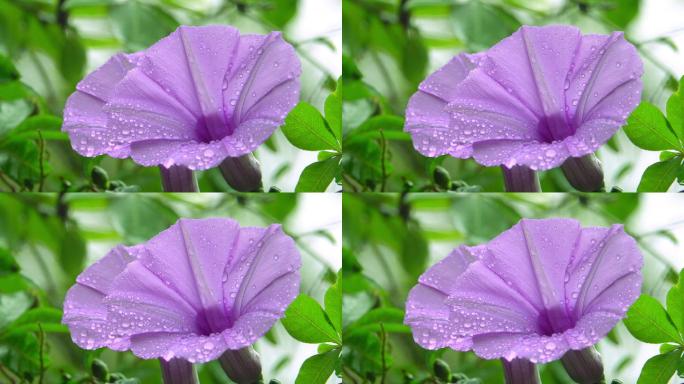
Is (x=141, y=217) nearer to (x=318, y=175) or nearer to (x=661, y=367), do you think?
(x=318, y=175)

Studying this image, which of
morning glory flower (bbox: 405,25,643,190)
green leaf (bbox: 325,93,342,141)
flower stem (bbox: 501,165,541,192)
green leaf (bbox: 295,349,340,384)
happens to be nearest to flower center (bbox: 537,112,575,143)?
morning glory flower (bbox: 405,25,643,190)

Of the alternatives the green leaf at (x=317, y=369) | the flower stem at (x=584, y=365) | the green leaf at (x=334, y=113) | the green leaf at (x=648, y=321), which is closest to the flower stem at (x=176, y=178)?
the green leaf at (x=334, y=113)

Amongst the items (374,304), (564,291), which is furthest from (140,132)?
(564,291)

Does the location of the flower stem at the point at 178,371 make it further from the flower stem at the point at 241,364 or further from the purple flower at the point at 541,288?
the purple flower at the point at 541,288

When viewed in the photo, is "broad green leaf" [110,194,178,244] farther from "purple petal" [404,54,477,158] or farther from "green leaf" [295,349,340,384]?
"purple petal" [404,54,477,158]

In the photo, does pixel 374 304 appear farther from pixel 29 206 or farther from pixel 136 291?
pixel 29 206

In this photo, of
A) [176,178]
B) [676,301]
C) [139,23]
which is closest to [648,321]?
[676,301]
